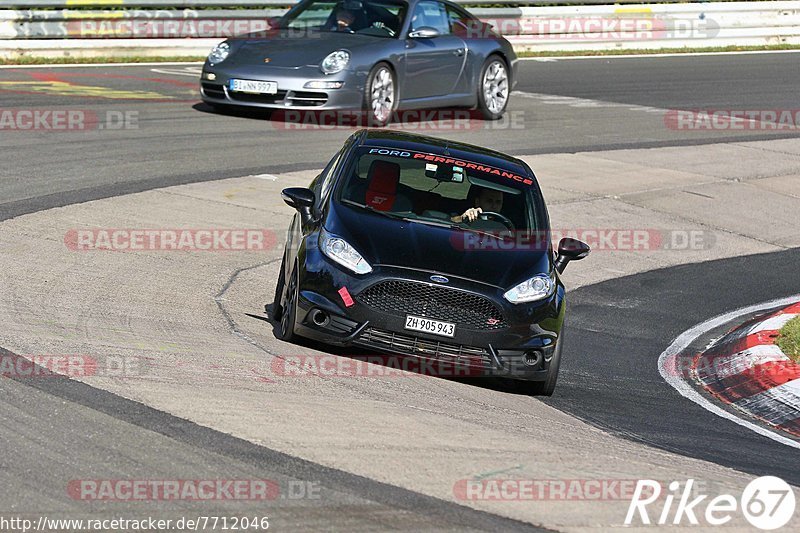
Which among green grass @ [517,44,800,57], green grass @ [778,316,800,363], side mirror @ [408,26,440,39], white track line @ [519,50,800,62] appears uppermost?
side mirror @ [408,26,440,39]

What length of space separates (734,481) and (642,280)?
19.9 ft

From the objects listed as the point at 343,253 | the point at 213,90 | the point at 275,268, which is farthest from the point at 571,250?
the point at 213,90

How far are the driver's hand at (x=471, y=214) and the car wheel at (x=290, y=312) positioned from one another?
1.27m

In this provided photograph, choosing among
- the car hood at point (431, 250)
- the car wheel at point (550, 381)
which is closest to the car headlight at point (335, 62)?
the car hood at point (431, 250)

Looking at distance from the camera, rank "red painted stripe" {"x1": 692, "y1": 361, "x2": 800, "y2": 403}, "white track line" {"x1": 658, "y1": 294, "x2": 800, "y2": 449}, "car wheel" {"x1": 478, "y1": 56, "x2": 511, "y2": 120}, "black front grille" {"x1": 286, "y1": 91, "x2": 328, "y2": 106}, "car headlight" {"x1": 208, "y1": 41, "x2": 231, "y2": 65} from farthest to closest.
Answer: "car wheel" {"x1": 478, "y1": 56, "x2": 511, "y2": 120} < "car headlight" {"x1": 208, "y1": 41, "x2": 231, "y2": 65} < "black front grille" {"x1": 286, "y1": 91, "x2": 328, "y2": 106} < "red painted stripe" {"x1": 692, "y1": 361, "x2": 800, "y2": 403} < "white track line" {"x1": 658, "y1": 294, "x2": 800, "y2": 449}

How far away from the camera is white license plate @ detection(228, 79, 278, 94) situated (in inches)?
631

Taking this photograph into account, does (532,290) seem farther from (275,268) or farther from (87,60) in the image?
(87,60)

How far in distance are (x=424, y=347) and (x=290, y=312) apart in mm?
985

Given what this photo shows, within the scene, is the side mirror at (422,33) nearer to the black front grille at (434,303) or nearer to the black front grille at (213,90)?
the black front grille at (213,90)

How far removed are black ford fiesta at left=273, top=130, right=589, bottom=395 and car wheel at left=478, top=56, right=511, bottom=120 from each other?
931 cm

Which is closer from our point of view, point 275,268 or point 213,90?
point 275,268

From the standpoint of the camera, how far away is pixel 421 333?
8055mm

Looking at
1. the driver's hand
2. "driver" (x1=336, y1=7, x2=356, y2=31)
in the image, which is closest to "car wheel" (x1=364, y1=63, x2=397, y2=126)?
"driver" (x1=336, y1=7, x2=356, y2=31)

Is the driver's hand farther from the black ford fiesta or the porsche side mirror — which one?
the porsche side mirror
